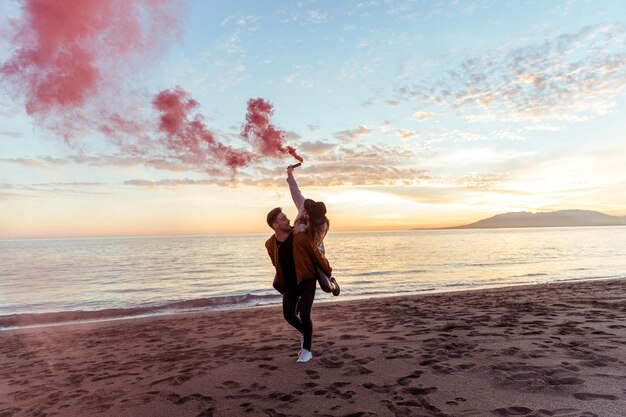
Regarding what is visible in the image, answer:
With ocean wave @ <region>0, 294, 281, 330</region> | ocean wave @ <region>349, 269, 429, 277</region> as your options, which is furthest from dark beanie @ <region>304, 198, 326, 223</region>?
ocean wave @ <region>349, 269, 429, 277</region>

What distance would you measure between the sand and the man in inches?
41.2

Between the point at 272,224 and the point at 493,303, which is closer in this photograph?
the point at 272,224

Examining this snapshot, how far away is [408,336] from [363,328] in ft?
4.56

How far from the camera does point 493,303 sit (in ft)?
41.4

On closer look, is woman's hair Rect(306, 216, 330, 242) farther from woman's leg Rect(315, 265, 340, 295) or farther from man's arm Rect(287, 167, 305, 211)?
man's arm Rect(287, 167, 305, 211)

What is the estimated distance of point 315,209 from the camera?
5984 mm

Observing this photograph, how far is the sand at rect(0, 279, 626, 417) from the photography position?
15.7ft

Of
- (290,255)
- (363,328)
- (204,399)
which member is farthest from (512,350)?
(204,399)

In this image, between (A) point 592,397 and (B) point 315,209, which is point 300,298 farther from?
(A) point 592,397

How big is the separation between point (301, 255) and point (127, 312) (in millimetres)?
13240

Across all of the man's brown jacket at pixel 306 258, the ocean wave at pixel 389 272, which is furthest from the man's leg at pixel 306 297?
the ocean wave at pixel 389 272

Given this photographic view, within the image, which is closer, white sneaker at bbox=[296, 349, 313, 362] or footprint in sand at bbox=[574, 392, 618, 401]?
footprint in sand at bbox=[574, 392, 618, 401]

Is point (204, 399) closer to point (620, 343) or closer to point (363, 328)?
point (363, 328)

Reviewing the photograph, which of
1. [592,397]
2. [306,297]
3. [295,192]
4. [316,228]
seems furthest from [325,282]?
[592,397]
